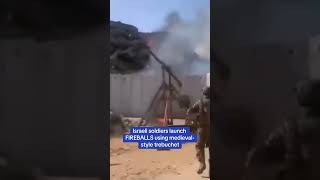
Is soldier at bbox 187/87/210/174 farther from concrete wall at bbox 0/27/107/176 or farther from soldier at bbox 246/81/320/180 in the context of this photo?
concrete wall at bbox 0/27/107/176

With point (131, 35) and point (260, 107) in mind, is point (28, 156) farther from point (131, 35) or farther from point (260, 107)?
point (260, 107)

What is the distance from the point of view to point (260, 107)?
2730 mm

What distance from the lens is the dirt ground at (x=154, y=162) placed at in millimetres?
2771

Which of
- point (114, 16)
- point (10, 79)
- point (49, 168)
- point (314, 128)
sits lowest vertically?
point (49, 168)

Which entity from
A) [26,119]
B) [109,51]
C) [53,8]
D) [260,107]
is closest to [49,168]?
[26,119]

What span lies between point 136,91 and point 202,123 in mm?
464

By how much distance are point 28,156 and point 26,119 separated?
245 millimetres

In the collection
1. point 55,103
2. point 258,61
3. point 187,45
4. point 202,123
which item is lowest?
point 202,123

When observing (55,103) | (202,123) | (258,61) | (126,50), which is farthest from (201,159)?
(55,103)

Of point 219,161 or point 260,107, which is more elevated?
point 260,107

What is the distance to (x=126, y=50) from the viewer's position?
2.78m

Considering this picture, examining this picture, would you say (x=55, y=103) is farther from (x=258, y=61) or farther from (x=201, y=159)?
(x=258, y=61)

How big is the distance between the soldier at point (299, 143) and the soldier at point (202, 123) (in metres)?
0.31

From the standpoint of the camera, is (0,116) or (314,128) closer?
(314,128)
